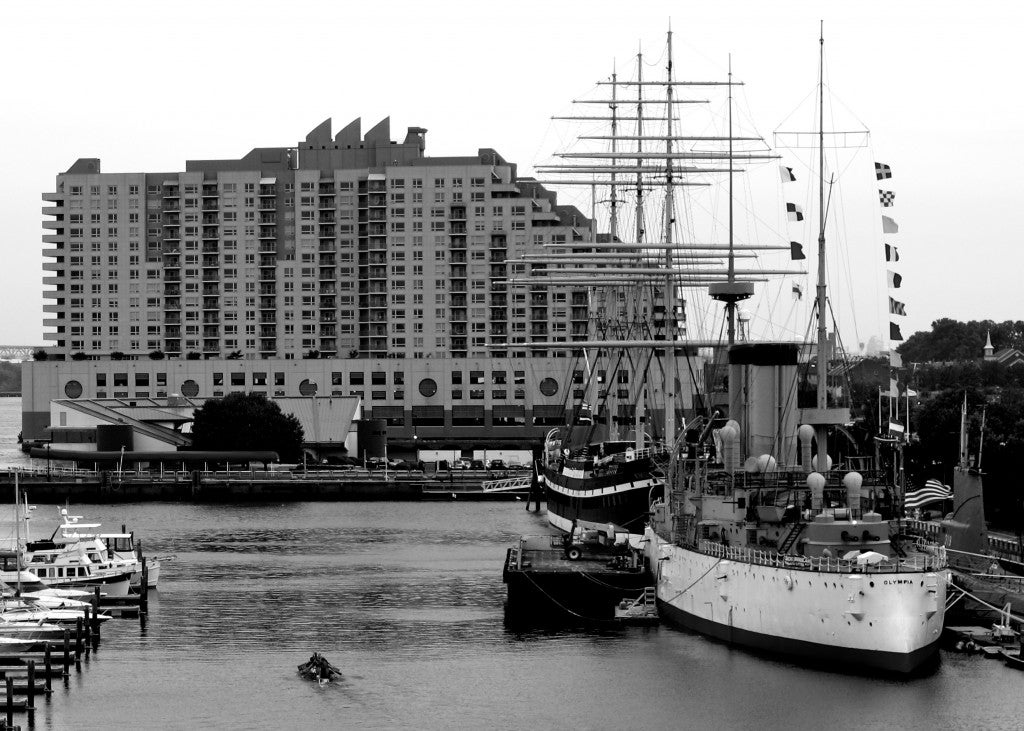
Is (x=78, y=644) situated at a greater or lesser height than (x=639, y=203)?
lesser

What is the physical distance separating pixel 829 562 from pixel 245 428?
108 metres

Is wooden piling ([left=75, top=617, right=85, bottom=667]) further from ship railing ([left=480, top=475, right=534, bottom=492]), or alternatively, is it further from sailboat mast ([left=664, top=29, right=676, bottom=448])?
ship railing ([left=480, top=475, right=534, bottom=492])

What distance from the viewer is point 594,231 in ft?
412

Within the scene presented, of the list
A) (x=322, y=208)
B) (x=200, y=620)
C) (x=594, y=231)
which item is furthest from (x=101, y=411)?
(x=200, y=620)

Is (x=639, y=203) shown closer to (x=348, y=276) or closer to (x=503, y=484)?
(x=503, y=484)

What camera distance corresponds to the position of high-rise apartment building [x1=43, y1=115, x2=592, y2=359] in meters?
194

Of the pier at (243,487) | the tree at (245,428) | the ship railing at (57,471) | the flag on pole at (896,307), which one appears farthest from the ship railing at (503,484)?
the flag on pole at (896,307)

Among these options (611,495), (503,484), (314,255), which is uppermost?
(314,255)

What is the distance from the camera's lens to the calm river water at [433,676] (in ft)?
153

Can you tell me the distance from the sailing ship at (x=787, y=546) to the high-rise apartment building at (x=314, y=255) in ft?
414

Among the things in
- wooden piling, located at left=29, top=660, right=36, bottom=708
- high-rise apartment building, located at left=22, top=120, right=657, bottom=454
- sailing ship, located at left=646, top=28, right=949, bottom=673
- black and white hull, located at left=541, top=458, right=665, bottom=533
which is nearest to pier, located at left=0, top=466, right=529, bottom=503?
black and white hull, located at left=541, top=458, right=665, bottom=533

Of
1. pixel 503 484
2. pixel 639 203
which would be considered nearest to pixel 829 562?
pixel 639 203

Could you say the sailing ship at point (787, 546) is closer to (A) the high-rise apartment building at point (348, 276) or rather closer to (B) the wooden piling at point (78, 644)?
(B) the wooden piling at point (78, 644)

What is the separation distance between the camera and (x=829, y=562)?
50250 millimetres
